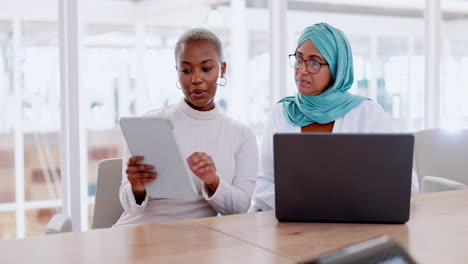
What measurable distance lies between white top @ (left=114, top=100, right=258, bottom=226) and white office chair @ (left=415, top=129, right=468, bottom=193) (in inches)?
51.4

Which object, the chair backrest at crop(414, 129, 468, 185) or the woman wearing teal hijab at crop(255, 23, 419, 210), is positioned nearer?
the woman wearing teal hijab at crop(255, 23, 419, 210)

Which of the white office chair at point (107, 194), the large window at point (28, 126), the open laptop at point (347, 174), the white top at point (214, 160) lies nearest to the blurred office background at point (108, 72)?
the large window at point (28, 126)

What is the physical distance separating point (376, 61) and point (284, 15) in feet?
5.53

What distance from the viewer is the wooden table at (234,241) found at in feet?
4.14

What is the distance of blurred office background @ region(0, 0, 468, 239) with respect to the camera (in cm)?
344

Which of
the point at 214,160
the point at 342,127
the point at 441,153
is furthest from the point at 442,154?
the point at 214,160

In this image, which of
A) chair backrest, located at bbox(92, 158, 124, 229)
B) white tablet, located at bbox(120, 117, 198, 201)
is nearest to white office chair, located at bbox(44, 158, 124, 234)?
chair backrest, located at bbox(92, 158, 124, 229)

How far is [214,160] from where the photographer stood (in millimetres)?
2148

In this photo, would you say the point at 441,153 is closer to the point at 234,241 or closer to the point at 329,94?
the point at 329,94

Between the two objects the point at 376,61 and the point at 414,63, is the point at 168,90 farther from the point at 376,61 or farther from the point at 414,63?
the point at 414,63

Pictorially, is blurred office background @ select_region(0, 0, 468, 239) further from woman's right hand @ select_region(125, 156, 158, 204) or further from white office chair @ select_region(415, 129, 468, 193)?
woman's right hand @ select_region(125, 156, 158, 204)

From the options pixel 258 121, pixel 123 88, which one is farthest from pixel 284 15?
pixel 123 88

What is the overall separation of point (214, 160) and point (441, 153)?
158 centimetres

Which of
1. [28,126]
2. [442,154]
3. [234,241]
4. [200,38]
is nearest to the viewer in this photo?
[234,241]
